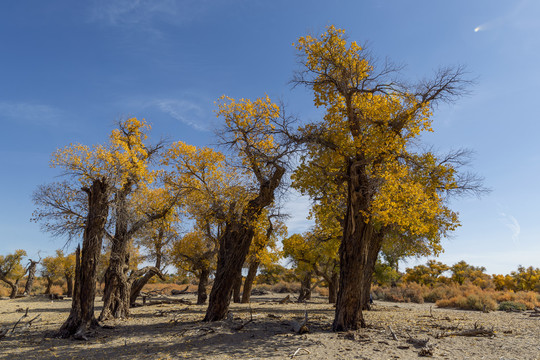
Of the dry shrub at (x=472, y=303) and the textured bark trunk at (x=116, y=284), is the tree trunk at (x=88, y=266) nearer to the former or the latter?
the textured bark trunk at (x=116, y=284)

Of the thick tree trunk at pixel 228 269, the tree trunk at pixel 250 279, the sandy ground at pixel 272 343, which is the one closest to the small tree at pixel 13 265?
the tree trunk at pixel 250 279

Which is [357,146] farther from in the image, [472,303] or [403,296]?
[403,296]

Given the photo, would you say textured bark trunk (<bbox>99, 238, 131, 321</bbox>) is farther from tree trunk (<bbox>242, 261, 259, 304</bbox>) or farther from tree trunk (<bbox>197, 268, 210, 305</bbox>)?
tree trunk (<bbox>242, 261, 259, 304</bbox>)

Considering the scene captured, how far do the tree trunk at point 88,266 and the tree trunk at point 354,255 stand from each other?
8406 mm

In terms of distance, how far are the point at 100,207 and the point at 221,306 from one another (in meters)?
5.67

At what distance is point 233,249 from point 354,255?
4473 millimetres

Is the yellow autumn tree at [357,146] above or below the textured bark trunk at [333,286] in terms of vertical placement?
above

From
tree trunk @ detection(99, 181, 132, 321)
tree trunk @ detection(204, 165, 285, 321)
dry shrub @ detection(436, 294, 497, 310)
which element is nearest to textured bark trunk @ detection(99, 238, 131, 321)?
tree trunk @ detection(99, 181, 132, 321)

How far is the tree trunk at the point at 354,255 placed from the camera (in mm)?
10633

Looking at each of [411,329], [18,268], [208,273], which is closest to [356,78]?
[411,329]

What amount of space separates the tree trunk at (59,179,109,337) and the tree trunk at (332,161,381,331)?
331 inches

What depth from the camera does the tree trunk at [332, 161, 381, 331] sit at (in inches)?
419

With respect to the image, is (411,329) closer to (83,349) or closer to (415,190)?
(415,190)

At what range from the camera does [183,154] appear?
16.1 m
